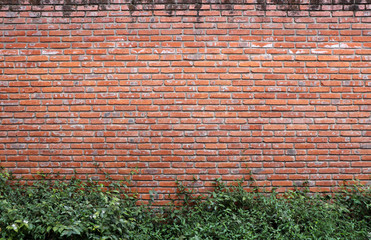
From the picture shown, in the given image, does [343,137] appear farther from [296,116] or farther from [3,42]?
[3,42]

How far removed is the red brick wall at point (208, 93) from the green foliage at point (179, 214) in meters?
0.28

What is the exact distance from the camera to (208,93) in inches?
161

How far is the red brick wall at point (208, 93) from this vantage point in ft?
13.4

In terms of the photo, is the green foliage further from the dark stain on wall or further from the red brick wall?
the dark stain on wall

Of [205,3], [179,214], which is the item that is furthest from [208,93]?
[179,214]

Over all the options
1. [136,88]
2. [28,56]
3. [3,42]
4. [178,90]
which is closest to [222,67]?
[178,90]

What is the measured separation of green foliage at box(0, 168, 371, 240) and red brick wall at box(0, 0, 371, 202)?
277mm

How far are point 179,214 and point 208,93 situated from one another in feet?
5.91

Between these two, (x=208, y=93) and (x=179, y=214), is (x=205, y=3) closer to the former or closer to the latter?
(x=208, y=93)

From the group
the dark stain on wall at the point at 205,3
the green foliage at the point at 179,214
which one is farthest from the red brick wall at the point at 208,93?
the green foliage at the point at 179,214

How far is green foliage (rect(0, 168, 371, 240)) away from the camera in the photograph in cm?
328

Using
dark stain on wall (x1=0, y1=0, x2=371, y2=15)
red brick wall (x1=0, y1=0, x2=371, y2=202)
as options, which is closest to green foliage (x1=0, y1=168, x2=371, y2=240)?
red brick wall (x1=0, y1=0, x2=371, y2=202)

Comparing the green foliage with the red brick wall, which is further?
the red brick wall

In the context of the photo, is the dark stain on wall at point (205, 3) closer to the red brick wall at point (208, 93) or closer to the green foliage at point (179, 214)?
the red brick wall at point (208, 93)
